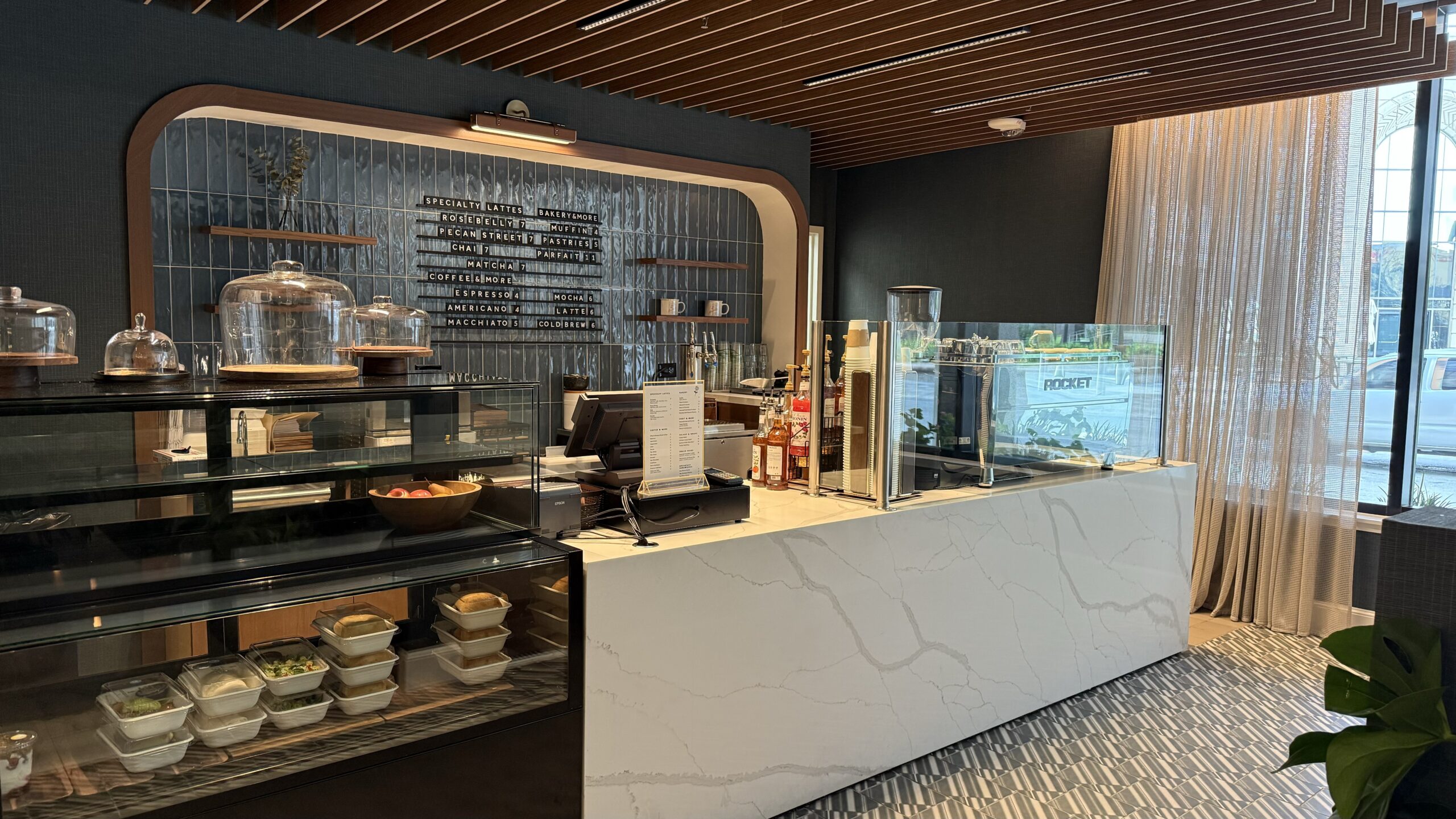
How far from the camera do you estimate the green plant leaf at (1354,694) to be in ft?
7.73

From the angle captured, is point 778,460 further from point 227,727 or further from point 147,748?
point 147,748

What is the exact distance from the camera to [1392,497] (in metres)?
5.29

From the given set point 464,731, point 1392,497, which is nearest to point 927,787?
point 464,731

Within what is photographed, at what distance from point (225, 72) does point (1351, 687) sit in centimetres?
488

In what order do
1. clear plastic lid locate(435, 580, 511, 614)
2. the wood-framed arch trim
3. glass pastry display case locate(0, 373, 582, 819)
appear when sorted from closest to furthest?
1. glass pastry display case locate(0, 373, 582, 819)
2. clear plastic lid locate(435, 580, 511, 614)
3. the wood-framed arch trim

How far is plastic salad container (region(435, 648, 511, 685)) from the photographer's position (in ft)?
7.82

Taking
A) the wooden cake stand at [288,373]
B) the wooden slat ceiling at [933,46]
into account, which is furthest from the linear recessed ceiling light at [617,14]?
the wooden cake stand at [288,373]

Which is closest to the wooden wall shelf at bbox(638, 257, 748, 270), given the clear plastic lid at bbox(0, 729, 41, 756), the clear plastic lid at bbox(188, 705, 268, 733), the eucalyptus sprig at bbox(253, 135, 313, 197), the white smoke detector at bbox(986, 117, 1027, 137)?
the white smoke detector at bbox(986, 117, 1027, 137)

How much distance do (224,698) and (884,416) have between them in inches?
86.5

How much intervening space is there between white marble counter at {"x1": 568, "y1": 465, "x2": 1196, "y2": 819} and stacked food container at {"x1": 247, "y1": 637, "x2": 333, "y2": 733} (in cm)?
69

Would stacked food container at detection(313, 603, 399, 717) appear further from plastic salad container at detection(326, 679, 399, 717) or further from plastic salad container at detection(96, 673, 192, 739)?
plastic salad container at detection(96, 673, 192, 739)

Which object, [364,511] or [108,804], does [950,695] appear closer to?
[364,511]

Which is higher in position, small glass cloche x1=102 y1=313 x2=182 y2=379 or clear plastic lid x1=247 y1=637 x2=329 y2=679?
small glass cloche x1=102 y1=313 x2=182 y2=379

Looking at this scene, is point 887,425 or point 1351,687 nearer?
point 1351,687
